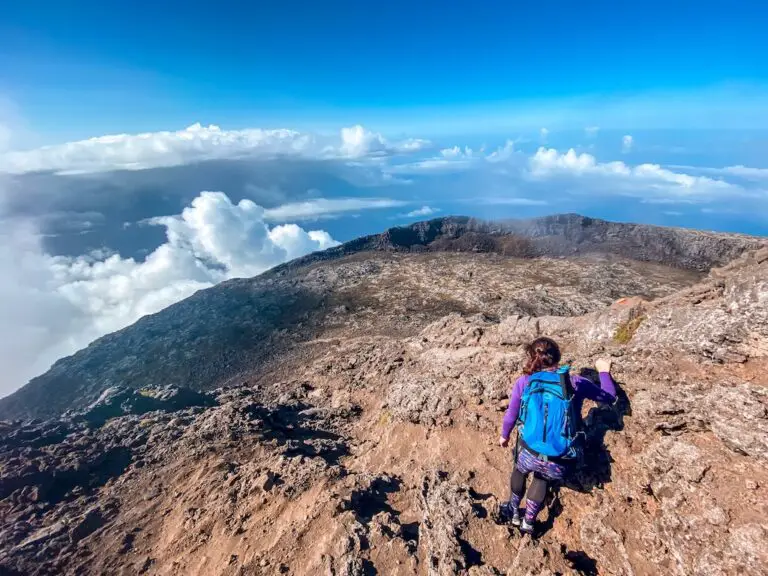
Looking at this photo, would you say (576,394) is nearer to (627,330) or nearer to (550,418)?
(550,418)

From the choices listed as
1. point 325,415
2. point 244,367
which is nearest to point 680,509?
point 325,415

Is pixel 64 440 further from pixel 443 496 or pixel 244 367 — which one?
pixel 244 367

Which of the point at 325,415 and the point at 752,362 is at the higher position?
the point at 752,362

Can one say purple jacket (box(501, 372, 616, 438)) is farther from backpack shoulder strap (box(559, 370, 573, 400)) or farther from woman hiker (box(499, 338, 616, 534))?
backpack shoulder strap (box(559, 370, 573, 400))

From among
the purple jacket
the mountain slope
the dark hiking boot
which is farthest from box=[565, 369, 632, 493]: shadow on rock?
the mountain slope

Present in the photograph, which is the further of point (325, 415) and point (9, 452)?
point (325, 415)

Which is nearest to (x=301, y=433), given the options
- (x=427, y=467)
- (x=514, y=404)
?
(x=427, y=467)

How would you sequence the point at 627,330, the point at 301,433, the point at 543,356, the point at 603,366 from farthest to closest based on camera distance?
1. the point at 301,433
2. the point at 627,330
3. the point at 603,366
4. the point at 543,356
